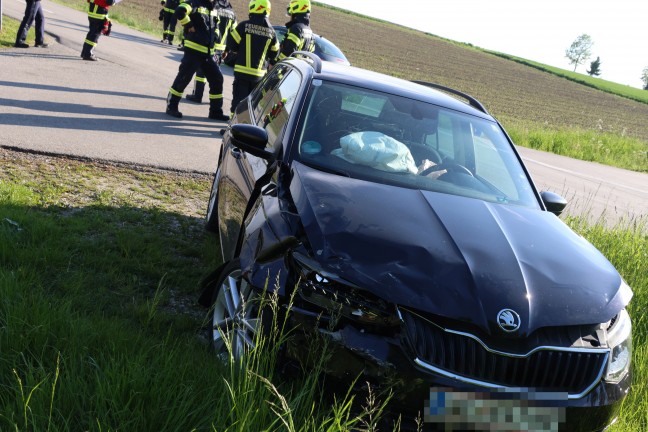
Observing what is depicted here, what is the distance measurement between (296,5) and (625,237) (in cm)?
737

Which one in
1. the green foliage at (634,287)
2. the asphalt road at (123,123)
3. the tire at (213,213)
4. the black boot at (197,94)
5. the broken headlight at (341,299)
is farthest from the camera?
the black boot at (197,94)

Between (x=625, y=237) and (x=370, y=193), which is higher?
(x=370, y=193)

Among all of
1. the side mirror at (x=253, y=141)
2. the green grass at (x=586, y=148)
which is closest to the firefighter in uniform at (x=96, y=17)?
the green grass at (x=586, y=148)

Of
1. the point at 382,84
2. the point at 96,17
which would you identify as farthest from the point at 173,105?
the point at 382,84

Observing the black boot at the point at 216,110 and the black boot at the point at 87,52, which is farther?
the black boot at the point at 87,52

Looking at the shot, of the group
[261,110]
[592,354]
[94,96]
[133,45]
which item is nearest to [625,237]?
[261,110]

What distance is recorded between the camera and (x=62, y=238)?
4.97 metres

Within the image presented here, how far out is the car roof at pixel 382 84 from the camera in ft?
15.7

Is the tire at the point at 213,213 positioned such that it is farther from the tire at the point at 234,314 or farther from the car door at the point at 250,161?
the tire at the point at 234,314

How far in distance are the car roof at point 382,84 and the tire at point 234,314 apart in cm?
181

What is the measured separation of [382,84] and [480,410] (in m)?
2.86

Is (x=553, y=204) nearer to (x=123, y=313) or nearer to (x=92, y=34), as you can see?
(x=123, y=313)

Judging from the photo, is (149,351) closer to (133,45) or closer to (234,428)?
(234,428)

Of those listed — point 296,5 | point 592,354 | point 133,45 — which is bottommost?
point 133,45
